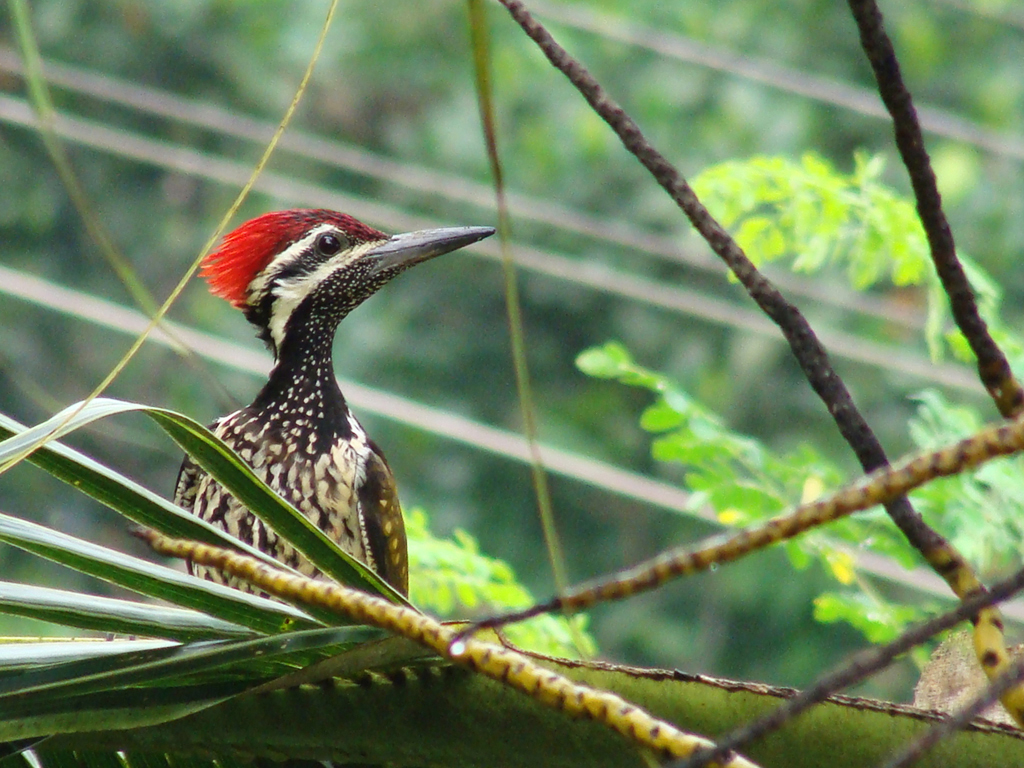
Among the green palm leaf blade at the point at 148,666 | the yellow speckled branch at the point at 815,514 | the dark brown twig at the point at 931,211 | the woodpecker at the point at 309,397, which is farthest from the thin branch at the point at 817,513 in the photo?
the woodpecker at the point at 309,397

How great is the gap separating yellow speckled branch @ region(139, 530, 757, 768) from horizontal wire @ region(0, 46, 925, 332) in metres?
6.95

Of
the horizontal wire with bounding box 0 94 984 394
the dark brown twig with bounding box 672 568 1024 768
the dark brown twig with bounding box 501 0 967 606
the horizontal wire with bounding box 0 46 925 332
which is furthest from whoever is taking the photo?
the horizontal wire with bounding box 0 94 984 394

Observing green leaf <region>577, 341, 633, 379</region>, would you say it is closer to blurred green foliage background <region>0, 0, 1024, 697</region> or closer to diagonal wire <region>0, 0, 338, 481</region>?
diagonal wire <region>0, 0, 338, 481</region>

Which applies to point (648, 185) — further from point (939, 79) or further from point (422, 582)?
point (422, 582)

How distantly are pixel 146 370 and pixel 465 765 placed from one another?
1121cm

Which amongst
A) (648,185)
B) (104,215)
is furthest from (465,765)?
(104,215)


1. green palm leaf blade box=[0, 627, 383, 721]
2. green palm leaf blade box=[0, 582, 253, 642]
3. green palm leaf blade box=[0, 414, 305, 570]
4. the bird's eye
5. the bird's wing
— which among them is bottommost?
green palm leaf blade box=[0, 627, 383, 721]

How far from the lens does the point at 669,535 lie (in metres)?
12.1

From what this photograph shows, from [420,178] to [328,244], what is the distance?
5577 mm

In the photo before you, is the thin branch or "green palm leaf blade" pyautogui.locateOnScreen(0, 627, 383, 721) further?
"green palm leaf blade" pyautogui.locateOnScreen(0, 627, 383, 721)

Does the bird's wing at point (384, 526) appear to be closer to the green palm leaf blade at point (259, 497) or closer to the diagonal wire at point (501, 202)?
the green palm leaf blade at point (259, 497)

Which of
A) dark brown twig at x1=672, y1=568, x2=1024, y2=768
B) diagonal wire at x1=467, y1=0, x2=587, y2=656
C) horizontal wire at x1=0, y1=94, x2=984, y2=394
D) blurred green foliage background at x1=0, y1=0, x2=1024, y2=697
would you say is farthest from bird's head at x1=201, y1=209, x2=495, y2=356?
blurred green foliage background at x1=0, y1=0, x2=1024, y2=697

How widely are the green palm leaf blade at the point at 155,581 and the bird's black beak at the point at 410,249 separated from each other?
2.26m

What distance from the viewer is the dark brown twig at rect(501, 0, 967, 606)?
134cm
